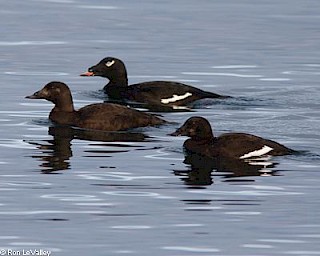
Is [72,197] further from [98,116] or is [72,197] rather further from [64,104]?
[64,104]

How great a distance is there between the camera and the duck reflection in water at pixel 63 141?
18156 millimetres

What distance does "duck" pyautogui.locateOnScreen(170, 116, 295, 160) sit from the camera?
731 inches

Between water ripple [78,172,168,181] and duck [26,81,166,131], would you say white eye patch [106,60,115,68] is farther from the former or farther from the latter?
water ripple [78,172,168,181]

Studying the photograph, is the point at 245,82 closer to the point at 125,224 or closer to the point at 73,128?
the point at 73,128

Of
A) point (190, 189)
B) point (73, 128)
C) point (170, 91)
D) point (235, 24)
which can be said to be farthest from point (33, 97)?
point (235, 24)

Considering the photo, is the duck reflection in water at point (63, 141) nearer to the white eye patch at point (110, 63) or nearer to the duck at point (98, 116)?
the duck at point (98, 116)

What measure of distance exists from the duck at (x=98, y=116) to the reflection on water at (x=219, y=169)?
2434 millimetres

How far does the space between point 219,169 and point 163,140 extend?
222 cm

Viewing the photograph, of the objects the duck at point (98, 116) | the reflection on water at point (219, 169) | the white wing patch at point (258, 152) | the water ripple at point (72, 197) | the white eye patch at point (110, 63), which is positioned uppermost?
the white eye patch at point (110, 63)

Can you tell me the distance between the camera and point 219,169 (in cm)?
1800

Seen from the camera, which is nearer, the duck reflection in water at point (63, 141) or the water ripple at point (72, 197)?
the water ripple at point (72, 197)

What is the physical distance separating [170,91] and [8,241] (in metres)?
10.6

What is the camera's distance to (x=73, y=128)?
21484 millimetres

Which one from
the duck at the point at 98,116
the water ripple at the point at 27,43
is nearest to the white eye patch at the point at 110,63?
the duck at the point at 98,116
